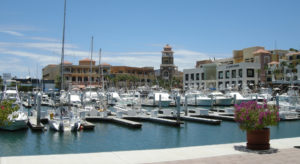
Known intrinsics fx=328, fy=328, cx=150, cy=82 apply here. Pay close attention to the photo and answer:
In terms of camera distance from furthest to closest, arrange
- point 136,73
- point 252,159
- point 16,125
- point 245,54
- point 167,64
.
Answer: point 136,73 → point 167,64 → point 245,54 → point 16,125 → point 252,159

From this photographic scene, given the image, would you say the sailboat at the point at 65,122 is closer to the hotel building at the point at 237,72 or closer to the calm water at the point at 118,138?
the calm water at the point at 118,138

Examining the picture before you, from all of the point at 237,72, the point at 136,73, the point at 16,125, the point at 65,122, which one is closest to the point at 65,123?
the point at 65,122

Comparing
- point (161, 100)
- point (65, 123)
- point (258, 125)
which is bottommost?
point (65, 123)

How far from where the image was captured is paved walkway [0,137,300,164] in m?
11.1

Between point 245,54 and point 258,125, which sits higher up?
point 245,54

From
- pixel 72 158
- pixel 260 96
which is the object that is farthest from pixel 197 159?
pixel 260 96

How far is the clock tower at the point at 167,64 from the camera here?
5386 inches

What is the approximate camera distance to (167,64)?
13762cm

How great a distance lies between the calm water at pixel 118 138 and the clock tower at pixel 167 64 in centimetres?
10220

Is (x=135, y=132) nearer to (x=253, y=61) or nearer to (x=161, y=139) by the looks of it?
(x=161, y=139)

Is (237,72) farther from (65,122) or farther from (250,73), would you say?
(65,122)

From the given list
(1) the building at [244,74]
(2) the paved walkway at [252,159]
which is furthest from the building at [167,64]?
(2) the paved walkway at [252,159]

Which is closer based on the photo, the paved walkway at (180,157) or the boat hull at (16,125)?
the paved walkway at (180,157)

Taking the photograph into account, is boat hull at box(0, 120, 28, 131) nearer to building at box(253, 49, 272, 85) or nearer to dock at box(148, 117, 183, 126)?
dock at box(148, 117, 183, 126)
